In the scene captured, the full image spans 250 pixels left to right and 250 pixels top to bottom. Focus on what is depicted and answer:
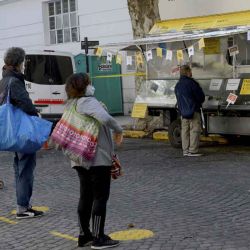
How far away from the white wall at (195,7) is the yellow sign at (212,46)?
244 centimetres

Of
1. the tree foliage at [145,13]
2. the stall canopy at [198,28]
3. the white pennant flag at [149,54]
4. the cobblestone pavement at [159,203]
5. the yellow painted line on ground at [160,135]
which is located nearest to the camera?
the cobblestone pavement at [159,203]

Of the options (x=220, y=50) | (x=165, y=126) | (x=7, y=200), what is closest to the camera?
(x=7, y=200)

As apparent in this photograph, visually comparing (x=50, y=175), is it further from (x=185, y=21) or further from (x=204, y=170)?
(x=185, y=21)

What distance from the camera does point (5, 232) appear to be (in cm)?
624

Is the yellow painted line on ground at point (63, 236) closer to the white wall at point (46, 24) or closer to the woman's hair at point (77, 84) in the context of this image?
the woman's hair at point (77, 84)

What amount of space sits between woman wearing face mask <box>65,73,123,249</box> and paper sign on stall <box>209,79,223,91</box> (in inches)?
271

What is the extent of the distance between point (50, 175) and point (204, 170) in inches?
97.9

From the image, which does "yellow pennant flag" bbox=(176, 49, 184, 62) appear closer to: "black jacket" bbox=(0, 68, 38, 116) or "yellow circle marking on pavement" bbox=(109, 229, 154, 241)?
"black jacket" bbox=(0, 68, 38, 116)

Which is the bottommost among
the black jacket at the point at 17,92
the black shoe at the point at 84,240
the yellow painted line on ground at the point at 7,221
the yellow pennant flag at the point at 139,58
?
the yellow painted line on ground at the point at 7,221

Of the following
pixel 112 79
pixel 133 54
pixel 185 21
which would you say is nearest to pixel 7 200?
pixel 185 21

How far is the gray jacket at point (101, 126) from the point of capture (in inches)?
205

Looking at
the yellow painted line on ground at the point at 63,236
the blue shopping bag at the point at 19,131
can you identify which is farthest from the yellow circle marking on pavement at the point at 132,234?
the blue shopping bag at the point at 19,131

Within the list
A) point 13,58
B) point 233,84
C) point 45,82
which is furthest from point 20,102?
point 45,82

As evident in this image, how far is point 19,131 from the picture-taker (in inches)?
252
